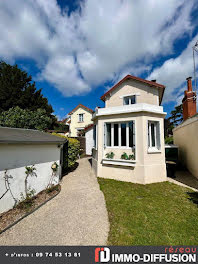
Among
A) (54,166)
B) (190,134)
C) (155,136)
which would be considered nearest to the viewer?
(54,166)

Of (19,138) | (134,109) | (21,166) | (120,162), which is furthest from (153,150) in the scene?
(19,138)

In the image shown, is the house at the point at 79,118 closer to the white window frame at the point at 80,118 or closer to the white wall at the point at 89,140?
the white window frame at the point at 80,118

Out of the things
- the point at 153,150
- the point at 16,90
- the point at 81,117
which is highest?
the point at 16,90

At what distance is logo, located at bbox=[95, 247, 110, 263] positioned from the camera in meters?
2.77

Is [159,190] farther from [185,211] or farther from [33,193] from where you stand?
[33,193]

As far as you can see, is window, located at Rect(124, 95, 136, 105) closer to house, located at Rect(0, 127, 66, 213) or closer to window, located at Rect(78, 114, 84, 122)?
house, located at Rect(0, 127, 66, 213)

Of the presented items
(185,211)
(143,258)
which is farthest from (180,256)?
(185,211)

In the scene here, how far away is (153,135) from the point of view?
27.1 feet

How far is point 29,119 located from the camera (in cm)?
1634

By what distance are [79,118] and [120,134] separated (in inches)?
706

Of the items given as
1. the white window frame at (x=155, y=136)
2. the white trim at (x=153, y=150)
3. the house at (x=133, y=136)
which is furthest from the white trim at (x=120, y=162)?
the white window frame at (x=155, y=136)

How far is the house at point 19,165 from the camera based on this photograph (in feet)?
13.9

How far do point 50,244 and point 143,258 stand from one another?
2589 mm

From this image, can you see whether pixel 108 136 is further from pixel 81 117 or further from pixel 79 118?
pixel 79 118
